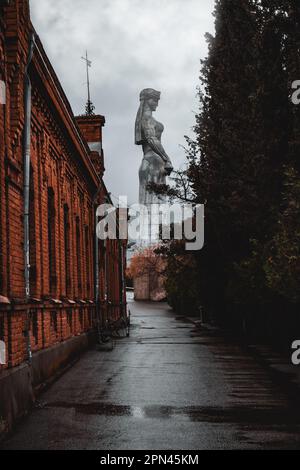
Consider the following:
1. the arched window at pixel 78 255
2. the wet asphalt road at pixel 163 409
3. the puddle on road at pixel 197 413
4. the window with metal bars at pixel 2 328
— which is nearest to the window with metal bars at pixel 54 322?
the wet asphalt road at pixel 163 409

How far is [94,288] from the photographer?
23734 millimetres

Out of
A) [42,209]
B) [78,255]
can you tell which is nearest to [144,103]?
[78,255]

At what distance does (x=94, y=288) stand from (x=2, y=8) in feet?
49.0

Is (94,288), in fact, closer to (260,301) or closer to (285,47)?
(260,301)

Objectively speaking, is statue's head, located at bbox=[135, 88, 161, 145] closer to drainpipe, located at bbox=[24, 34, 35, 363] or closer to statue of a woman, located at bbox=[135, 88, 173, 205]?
statue of a woman, located at bbox=[135, 88, 173, 205]

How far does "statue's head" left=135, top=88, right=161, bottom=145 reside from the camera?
242 feet

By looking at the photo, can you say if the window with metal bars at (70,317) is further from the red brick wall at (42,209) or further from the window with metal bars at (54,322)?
the window with metal bars at (54,322)

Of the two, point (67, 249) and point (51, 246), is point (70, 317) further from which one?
point (51, 246)

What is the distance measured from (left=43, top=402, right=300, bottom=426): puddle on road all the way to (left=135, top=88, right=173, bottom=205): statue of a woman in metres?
61.1

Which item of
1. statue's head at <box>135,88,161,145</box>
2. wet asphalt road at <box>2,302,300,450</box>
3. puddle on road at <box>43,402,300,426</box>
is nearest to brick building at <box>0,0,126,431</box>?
wet asphalt road at <box>2,302,300,450</box>

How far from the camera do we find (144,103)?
7425 centimetres

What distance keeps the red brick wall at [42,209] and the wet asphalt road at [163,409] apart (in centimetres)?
100

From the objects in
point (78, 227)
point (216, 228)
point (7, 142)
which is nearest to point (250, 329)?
point (216, 228)

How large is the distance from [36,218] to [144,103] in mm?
63195
